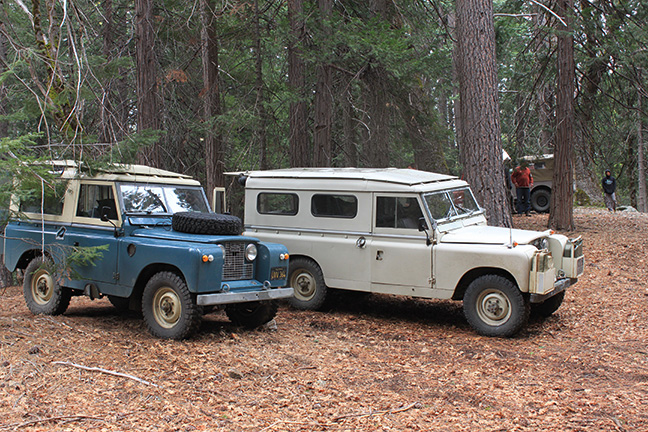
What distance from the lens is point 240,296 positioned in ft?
23.9

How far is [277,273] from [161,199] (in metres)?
1.97

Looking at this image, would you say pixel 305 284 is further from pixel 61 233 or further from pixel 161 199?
pixel 61 233

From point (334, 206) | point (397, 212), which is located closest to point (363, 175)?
point (334, 206)

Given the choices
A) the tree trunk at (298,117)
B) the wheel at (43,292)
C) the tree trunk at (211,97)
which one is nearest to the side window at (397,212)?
the wheel at (43,292)

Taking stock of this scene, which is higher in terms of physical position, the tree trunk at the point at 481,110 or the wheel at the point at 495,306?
the tree trunk at the point at 481,110

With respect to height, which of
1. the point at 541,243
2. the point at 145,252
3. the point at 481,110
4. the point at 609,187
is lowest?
the point at 145,252

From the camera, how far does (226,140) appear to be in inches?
659

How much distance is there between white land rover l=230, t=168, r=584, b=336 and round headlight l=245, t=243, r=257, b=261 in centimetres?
184

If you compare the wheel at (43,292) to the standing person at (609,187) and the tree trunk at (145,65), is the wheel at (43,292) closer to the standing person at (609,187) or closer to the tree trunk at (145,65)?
the tree trunk at (145,65)

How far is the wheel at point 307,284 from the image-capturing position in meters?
9.45

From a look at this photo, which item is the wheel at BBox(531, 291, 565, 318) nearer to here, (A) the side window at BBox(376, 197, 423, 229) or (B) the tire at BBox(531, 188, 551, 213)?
(A) the side window at BBox(376, 197, 423, 229)

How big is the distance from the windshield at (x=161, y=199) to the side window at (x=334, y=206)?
1713 millimetres

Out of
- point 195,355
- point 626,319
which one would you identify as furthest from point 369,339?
point 626,319

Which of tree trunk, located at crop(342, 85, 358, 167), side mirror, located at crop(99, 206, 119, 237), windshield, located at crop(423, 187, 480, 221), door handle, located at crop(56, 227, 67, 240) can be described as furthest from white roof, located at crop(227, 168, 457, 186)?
tree trunk, located at crop(342, 85, 358, 167)
